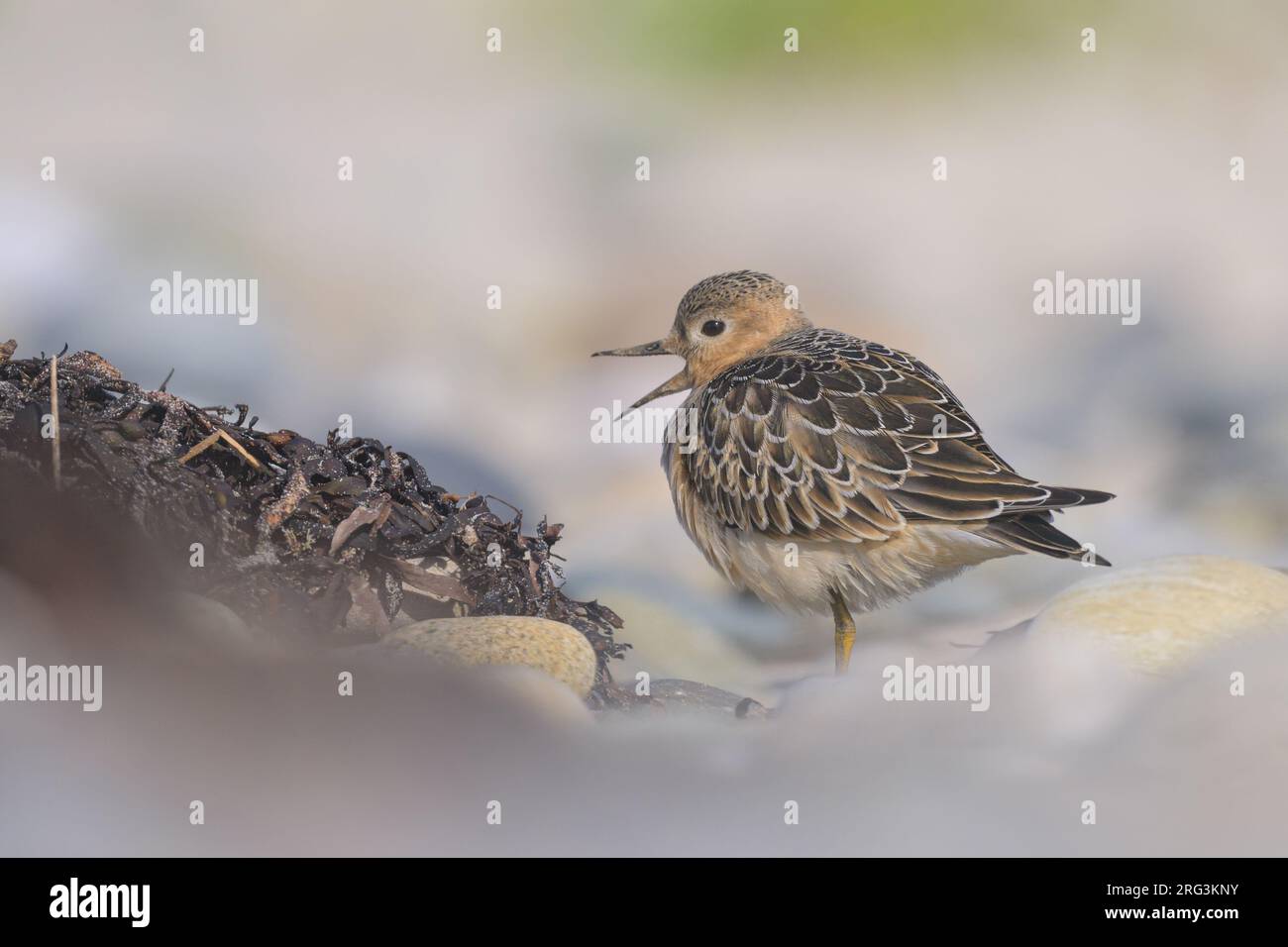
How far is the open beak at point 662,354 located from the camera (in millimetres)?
4766

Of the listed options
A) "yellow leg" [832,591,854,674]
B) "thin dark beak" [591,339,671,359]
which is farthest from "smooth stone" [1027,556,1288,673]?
"thin dark beak" [591,339,671,359]

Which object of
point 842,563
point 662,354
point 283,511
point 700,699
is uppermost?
point 662,354

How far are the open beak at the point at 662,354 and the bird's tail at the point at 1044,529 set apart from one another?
156 cm

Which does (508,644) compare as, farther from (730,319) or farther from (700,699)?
(730,319)

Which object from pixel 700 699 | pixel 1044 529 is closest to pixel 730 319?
pixel 700 699

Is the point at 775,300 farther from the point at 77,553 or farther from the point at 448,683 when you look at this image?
the point at 77,553

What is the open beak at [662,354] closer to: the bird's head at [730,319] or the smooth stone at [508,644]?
the bird's head at [730,319]

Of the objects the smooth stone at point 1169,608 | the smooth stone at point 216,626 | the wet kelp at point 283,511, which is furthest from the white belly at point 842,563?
the smooth stone at point 216,626

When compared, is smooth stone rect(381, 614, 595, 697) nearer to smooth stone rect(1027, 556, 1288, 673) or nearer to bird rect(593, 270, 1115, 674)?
bird rect(593, 270, 1115, 674)

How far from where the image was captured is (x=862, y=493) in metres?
3.73

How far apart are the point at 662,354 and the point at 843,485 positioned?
1265 mm

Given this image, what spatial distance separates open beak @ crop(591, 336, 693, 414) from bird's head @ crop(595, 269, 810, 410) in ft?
0.23

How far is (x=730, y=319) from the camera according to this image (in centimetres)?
457

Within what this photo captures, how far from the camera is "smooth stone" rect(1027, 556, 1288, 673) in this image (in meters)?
3.54
